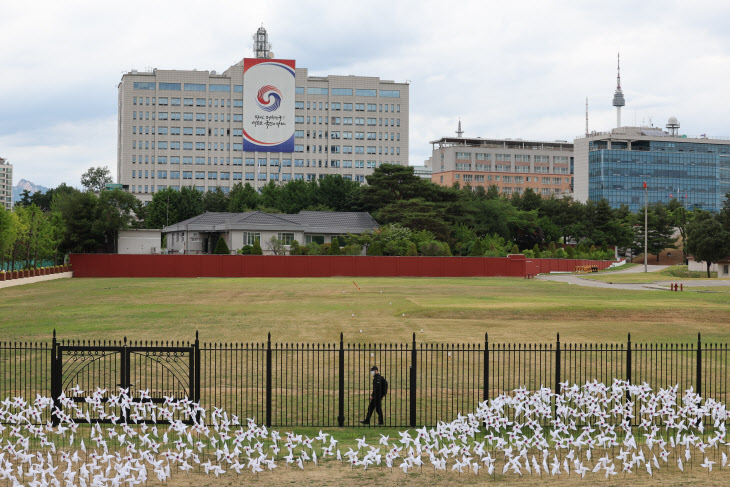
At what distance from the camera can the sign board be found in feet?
536

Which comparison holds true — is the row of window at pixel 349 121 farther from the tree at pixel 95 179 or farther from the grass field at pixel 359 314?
the grass field at pixel 359 314

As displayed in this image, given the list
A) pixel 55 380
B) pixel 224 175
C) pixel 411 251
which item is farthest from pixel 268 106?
pixel 55 380

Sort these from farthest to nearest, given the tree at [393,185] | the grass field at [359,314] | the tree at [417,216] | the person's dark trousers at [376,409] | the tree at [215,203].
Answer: the tree at [215,203] → the tree at [393,185] → the tree at [417,216] → the grass field at [359,314] → the person's dark trousers at [376,409]

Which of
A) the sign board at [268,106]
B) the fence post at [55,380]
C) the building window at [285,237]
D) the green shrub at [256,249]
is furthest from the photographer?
the sign board at [268,106]

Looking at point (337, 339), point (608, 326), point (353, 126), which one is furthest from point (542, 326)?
point (353, 126)

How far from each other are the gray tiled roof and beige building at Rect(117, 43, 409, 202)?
241 ft

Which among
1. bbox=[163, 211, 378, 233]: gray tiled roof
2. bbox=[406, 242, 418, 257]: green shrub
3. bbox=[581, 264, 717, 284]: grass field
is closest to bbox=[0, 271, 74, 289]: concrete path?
bbox=[163, 211, 378, 233]: gray tiled roof

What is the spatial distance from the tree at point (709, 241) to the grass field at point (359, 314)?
123 ft

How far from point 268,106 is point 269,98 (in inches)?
67.8

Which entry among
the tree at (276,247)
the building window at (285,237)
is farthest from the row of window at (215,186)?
the tree at (276,247)

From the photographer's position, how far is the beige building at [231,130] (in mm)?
185750

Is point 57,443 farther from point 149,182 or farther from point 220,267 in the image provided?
point 149,182

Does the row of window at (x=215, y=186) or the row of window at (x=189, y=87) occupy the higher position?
the row of window at (x=189, y=87)

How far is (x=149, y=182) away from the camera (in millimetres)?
187375
